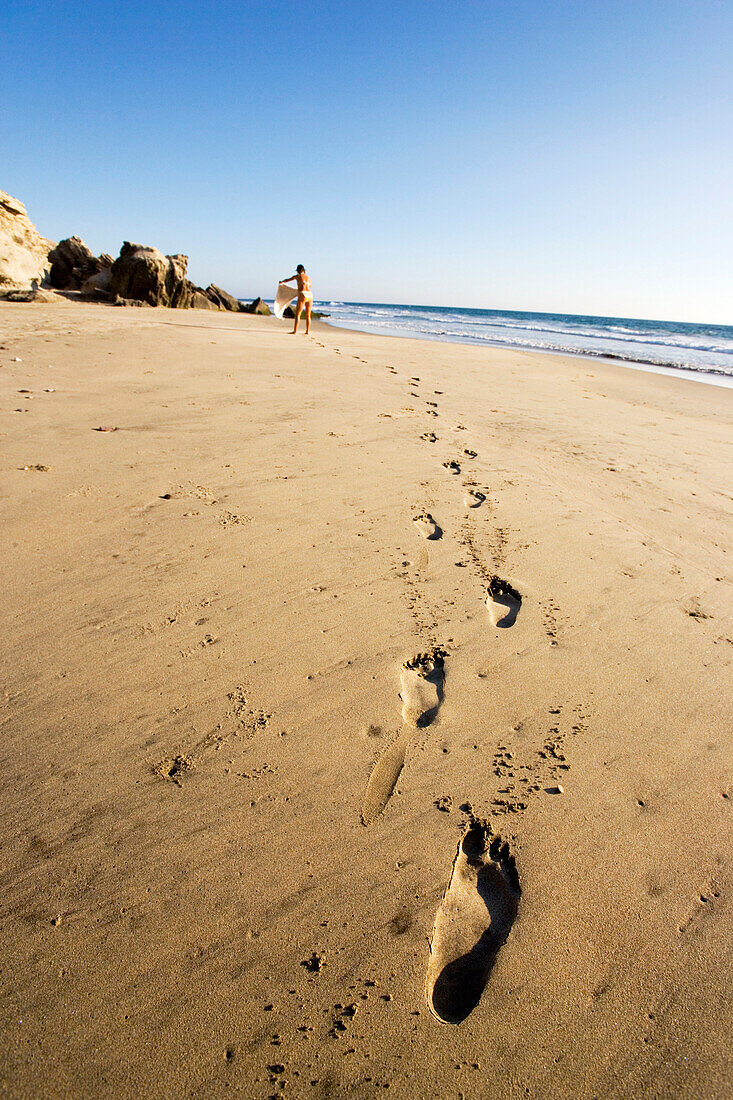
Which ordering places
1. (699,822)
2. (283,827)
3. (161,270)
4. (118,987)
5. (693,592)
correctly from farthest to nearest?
(161,270) < (693,592) < (699,822) < (283,827) < (118,987)

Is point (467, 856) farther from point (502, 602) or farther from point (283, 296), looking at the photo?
point (283, 296)

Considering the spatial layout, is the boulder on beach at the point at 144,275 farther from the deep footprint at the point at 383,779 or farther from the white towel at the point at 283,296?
the deep footprint at the point at 383,779

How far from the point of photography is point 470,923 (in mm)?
1408

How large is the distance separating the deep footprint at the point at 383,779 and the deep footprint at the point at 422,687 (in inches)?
4.4

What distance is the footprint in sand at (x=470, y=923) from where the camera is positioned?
4.17 feet

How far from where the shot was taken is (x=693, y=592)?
9.48ft

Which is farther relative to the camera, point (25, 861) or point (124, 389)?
point (124, 389)

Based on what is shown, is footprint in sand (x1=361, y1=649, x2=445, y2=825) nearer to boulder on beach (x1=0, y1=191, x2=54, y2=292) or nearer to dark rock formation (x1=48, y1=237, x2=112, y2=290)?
boulder on beach (x1=0, y1=191, x2=54, y2=292)

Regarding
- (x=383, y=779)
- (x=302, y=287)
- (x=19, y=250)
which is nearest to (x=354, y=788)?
(x=383, y=779)

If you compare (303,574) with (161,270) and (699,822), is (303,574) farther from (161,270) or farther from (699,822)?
(161,270)

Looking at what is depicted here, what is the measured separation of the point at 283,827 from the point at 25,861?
2.01ft

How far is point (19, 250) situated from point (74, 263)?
4.62ft

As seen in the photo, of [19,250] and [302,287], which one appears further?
[19,250]

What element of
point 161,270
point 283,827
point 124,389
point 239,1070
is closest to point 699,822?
point 283,827
